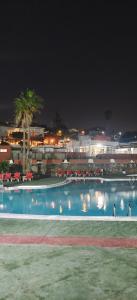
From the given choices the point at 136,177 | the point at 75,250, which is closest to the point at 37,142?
the point at 136,177

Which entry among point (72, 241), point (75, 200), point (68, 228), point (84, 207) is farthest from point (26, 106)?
point (72, 241)

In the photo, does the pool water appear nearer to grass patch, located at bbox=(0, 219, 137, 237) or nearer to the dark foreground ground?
grass patch, located at bbox=(0, 219, 137, 237)

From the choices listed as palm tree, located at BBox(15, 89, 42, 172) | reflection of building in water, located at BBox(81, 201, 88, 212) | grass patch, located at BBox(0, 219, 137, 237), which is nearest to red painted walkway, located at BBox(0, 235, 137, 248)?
grass patch, located at BBox(0, 219, 137, 237)

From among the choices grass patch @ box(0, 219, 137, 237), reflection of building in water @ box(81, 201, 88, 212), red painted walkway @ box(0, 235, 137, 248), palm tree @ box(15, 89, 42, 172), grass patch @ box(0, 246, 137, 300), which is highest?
palm tree @ box(15, 89, 42, 172)

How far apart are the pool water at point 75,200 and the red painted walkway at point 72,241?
597 cm

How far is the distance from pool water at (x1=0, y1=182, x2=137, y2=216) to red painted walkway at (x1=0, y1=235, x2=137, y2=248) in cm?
597

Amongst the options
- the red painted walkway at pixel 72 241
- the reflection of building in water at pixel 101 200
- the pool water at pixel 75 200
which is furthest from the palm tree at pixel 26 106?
the red painted walkway at pixel 72 241

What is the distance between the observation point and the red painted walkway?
31.3 ft

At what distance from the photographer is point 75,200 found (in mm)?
23578

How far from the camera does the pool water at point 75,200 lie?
63.8 ft

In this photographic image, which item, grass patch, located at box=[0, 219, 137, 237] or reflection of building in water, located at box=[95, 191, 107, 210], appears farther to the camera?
reflection of building in water, located at box=[95, 191, 107, 210]

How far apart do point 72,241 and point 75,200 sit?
1366 centimetres

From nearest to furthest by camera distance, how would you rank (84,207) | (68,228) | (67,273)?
(67,273), (68,228), (84,207)

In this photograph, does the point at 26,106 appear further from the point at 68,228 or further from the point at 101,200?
the point at 68,228
